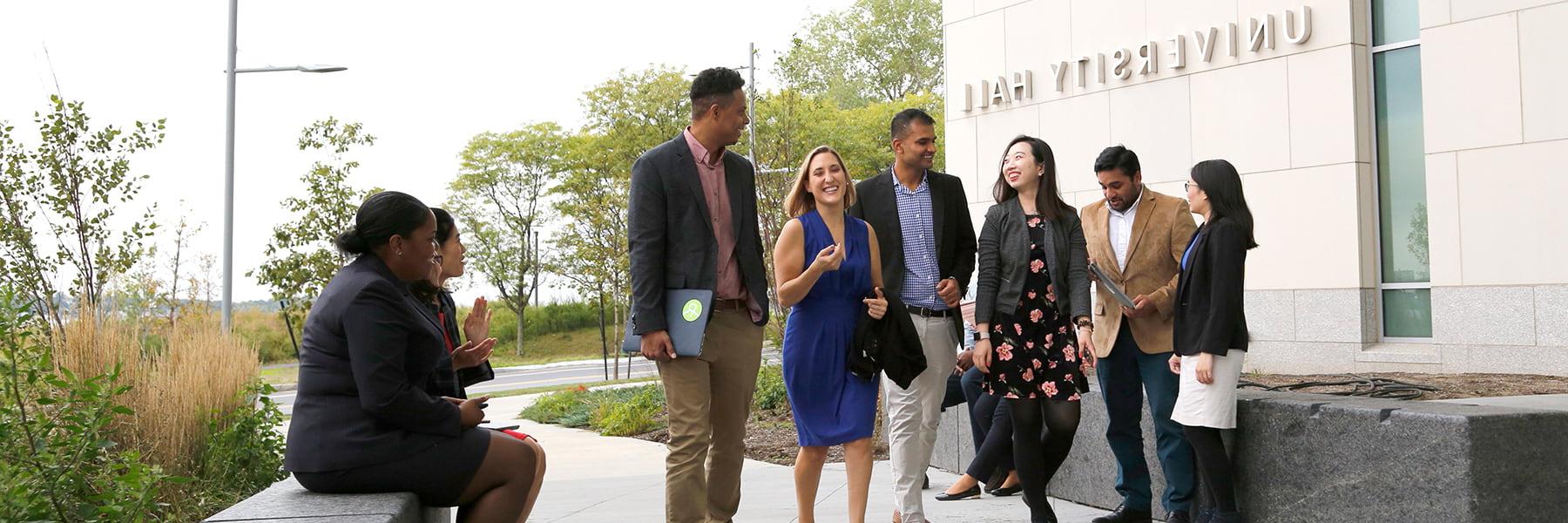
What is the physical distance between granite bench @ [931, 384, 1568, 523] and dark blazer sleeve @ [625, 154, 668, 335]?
2499 millimetres

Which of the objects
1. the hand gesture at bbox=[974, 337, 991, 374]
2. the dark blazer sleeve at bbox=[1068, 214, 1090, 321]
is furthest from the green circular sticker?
the dark blazer sleeve at bbox=[1068, 214, 1090, 321]

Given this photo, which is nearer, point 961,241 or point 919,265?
point 919,265

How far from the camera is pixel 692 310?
15.6 ft

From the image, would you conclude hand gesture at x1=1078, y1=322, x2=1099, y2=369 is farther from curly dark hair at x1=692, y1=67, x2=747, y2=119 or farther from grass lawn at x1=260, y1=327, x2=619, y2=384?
grass lawn at x1=260, y1=327, x2=619, y2=384

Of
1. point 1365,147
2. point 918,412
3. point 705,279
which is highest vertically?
point 1365,147

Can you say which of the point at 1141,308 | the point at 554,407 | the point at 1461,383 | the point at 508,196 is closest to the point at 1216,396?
the point at 1141,308

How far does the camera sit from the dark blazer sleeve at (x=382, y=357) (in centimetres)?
362

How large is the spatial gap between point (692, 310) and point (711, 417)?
53 cm

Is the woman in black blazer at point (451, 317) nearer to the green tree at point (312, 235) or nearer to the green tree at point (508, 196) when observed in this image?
the green tree at point (312, 235)

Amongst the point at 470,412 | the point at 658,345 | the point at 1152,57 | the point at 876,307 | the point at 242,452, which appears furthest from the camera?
the point at 1152,57

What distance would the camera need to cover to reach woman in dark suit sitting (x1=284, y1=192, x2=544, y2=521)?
3656 mm

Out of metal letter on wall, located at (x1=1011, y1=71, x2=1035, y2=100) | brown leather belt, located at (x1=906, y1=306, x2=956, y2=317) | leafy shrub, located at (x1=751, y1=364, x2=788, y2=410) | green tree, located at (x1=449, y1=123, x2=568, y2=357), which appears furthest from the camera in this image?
green tree, located at (x1=449, y1=123, x2=568, y2=357)

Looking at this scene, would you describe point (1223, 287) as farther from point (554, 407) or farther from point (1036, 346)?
point (554, 407)

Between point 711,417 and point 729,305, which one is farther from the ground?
point 729,305
